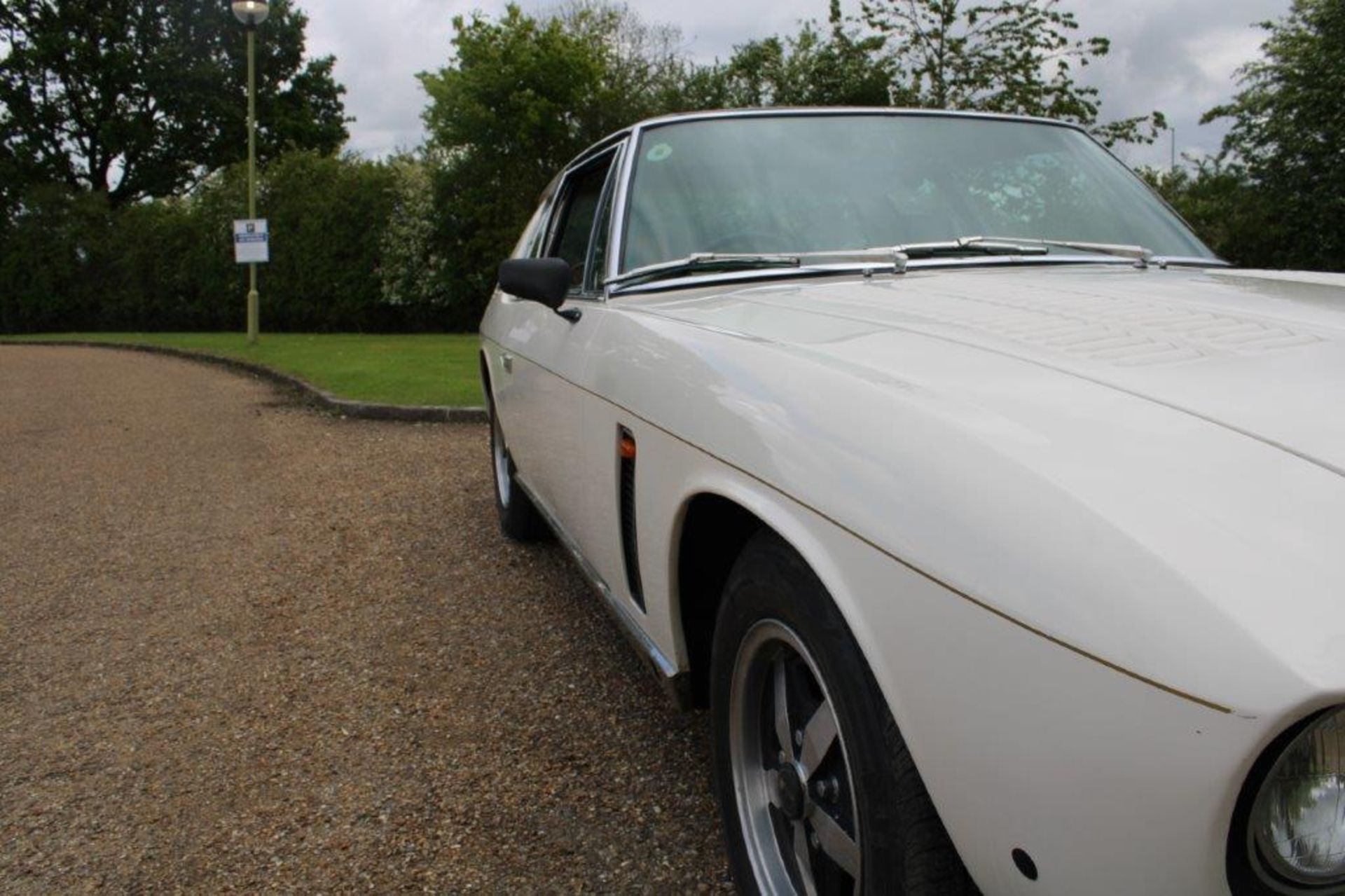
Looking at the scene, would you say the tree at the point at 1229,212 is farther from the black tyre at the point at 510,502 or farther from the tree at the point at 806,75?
the black tyre at the point at 510,502

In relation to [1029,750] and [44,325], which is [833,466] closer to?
[1029,750]

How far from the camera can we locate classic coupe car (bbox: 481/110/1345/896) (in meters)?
1.00

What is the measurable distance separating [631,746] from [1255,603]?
2060 millimetres

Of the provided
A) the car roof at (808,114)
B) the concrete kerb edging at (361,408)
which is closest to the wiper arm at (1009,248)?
the car roof at (808,114)

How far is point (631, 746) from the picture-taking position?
2.82 m

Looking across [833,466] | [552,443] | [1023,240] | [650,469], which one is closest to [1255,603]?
[833,466]

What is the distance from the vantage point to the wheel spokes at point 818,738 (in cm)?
161

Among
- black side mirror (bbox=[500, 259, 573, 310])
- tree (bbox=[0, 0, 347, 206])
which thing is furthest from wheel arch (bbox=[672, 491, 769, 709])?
tree (bbox=[0, 0, 347, 206])

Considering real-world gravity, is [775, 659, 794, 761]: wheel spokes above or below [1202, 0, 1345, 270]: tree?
below

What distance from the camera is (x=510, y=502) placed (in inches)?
188

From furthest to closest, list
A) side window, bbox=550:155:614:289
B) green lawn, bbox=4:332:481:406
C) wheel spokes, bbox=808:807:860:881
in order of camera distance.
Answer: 1. green lawn, bbox=4:332:481:406
2. side window, bbox=550:155:614:289
3. wheel spokes, bbox=808:807:860:881

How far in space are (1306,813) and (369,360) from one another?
1386 centimetres

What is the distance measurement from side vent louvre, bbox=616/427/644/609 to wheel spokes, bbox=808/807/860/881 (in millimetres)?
726

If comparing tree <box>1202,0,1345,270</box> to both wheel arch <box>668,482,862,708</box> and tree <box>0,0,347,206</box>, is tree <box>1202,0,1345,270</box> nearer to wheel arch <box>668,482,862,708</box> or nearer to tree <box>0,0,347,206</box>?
wheel arch <box>668,482,862,708</box>
